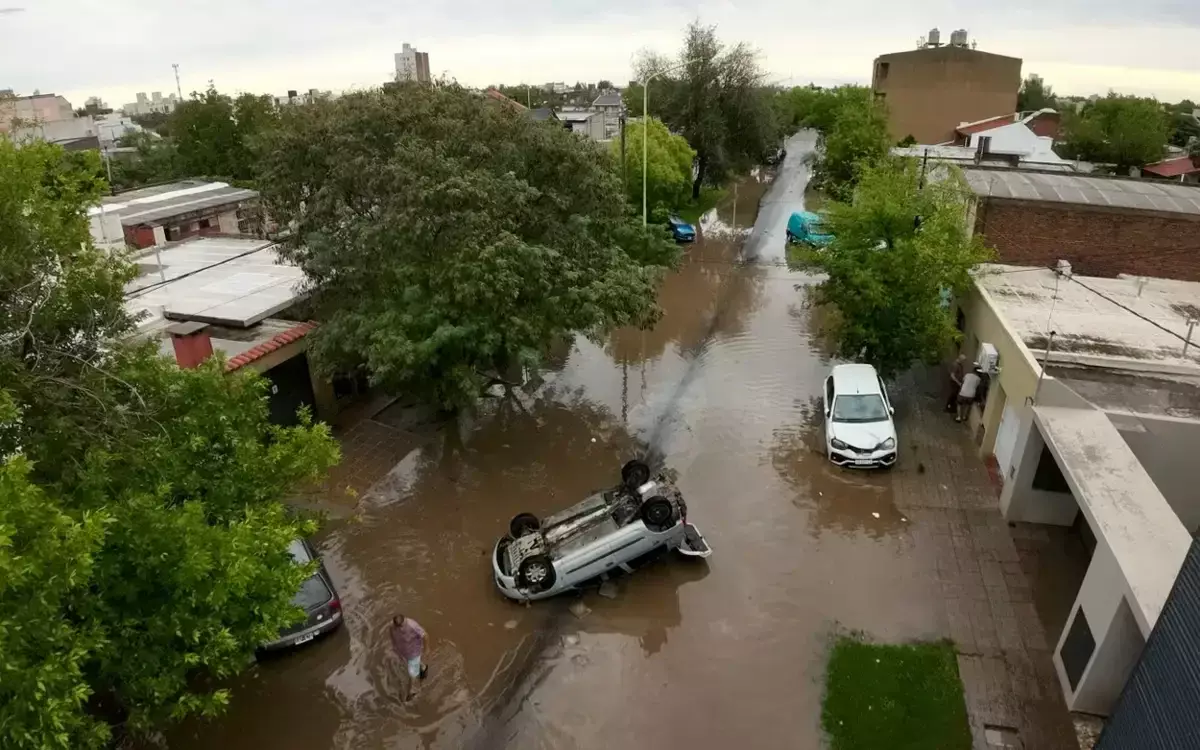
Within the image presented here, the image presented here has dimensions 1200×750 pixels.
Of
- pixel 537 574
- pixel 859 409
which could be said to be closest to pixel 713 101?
pixel 859 409

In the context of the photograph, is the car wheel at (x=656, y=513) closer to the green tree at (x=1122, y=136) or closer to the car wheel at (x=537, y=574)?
the car wheel at (x=537, y=574)

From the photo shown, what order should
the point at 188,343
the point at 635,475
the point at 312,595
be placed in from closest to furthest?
the point at 312,595
the point at 635,475
the point at 188,343

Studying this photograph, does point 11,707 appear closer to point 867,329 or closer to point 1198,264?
point 867,329

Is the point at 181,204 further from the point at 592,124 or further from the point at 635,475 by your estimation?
the point at 592,124

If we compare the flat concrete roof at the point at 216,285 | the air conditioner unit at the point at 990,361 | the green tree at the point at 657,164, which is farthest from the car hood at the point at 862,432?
the green tree at the point at 657,164

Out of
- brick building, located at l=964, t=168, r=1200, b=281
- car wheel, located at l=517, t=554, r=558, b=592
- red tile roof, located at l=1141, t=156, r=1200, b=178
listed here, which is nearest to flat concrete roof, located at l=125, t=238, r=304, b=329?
car wheel, located at l=517, t=554, r=558, b=592

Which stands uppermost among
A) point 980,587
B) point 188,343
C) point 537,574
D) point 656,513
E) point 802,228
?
point 188,343

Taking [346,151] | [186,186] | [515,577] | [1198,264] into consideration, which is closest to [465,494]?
[515,577]
